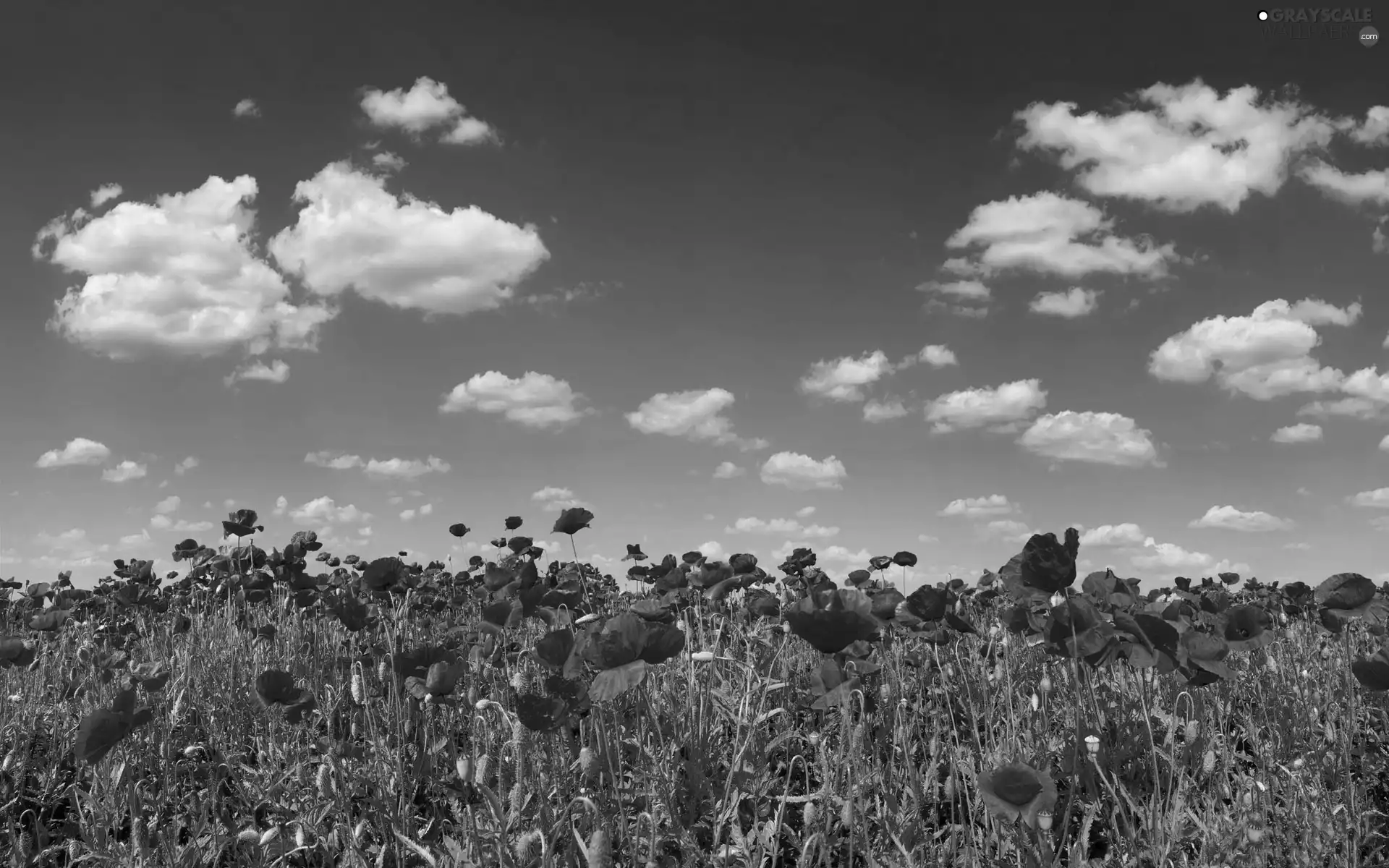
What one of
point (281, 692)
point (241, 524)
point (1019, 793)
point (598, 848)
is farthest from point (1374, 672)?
point (241, 524)

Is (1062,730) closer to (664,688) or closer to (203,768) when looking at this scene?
(664,688)

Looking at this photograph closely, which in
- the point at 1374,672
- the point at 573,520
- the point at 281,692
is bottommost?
the point at 281,692

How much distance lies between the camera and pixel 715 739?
509 cm

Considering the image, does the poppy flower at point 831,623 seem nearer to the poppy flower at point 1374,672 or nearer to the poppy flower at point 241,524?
the poppy flower at point 1374,672

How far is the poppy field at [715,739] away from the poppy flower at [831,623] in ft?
0.03

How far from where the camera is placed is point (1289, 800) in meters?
4.14

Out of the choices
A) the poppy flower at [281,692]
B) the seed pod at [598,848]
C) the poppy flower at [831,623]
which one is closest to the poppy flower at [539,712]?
the seed pod at [598,848]

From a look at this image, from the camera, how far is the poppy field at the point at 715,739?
3432 mm

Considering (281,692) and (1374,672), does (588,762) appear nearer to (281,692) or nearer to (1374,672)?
A: (281,692)

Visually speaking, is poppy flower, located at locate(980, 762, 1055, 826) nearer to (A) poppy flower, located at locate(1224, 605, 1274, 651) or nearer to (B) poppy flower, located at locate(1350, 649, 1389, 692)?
(B) poppy flower, located at locate(1350, 649, 1389, 692)

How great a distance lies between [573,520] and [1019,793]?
9.85ft

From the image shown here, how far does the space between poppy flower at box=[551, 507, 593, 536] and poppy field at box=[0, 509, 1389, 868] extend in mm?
30

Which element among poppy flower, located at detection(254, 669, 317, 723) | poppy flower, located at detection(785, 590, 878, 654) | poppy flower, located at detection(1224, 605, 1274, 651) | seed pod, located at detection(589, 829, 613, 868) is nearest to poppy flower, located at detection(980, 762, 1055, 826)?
poppy flower, located at detection(785, 590, 878, 654)

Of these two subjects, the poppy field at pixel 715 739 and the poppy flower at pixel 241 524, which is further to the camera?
the poppy flower at pixel 241 524
